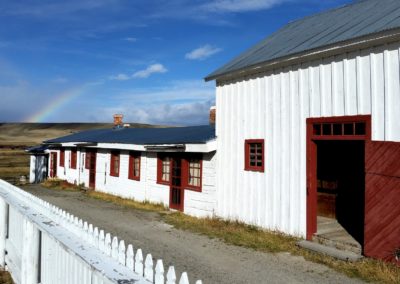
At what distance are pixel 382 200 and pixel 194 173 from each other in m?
7.82

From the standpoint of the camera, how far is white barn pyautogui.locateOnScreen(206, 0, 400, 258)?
323 inches

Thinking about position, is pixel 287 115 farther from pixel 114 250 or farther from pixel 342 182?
pixel 114 250

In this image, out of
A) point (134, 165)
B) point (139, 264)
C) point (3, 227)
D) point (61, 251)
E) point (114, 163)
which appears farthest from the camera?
point (114, 163)

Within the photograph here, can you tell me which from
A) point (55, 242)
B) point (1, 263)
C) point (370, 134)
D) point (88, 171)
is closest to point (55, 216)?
point (55, 242)

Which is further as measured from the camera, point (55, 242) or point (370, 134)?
point (370, 134)

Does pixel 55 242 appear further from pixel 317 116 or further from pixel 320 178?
pixel 320 178

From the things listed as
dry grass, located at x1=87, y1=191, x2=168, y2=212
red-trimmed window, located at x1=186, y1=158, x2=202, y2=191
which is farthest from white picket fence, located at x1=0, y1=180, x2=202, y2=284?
dry grass, located at x1=87, y1=191, x2=168, y2=212

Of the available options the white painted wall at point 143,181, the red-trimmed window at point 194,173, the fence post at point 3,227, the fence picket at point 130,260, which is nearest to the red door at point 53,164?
the white painted wall at point 143,181

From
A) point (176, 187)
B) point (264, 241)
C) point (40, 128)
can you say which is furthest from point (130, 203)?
point (40, 128)

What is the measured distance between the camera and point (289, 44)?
39.0 ft

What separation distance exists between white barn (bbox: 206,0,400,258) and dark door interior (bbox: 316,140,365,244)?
0.03 m

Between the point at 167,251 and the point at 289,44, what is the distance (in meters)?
6.97

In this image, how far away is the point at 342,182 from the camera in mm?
12672

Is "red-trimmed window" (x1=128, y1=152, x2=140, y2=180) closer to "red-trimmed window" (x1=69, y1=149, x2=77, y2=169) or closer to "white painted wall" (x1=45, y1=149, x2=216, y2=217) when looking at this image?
"white painted wall" (x1=45, y1=149, x2=216, y2=217)
